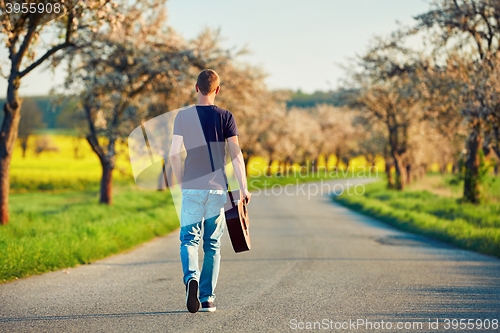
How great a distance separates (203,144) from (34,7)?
314 inches

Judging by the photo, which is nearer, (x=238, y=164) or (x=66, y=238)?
(x=238, y=164)

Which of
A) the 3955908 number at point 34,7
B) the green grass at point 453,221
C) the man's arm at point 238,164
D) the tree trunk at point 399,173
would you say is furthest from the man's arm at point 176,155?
the tree trunk at point 399,173

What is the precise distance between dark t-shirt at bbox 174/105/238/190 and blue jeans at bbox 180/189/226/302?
0.33 feet

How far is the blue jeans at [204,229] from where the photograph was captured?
18.7ft

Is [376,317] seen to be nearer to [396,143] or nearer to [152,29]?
[152,29]

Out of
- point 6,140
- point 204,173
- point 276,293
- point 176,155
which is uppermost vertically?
point 6,140

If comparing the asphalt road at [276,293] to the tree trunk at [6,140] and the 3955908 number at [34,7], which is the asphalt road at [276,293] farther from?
the 3955908 number at [34,7]

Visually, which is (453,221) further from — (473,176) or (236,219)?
(236,219)

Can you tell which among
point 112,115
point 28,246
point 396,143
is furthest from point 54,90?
point 396,143

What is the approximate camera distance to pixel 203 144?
5672 millimetres

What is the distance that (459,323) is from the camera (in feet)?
16.5

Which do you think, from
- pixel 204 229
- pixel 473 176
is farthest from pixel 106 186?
pixel 204 229

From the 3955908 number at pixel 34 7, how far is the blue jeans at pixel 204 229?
748cm

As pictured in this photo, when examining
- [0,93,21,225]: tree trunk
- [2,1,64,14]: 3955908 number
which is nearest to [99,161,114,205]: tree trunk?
[0,93,21,225]: tree trunk
